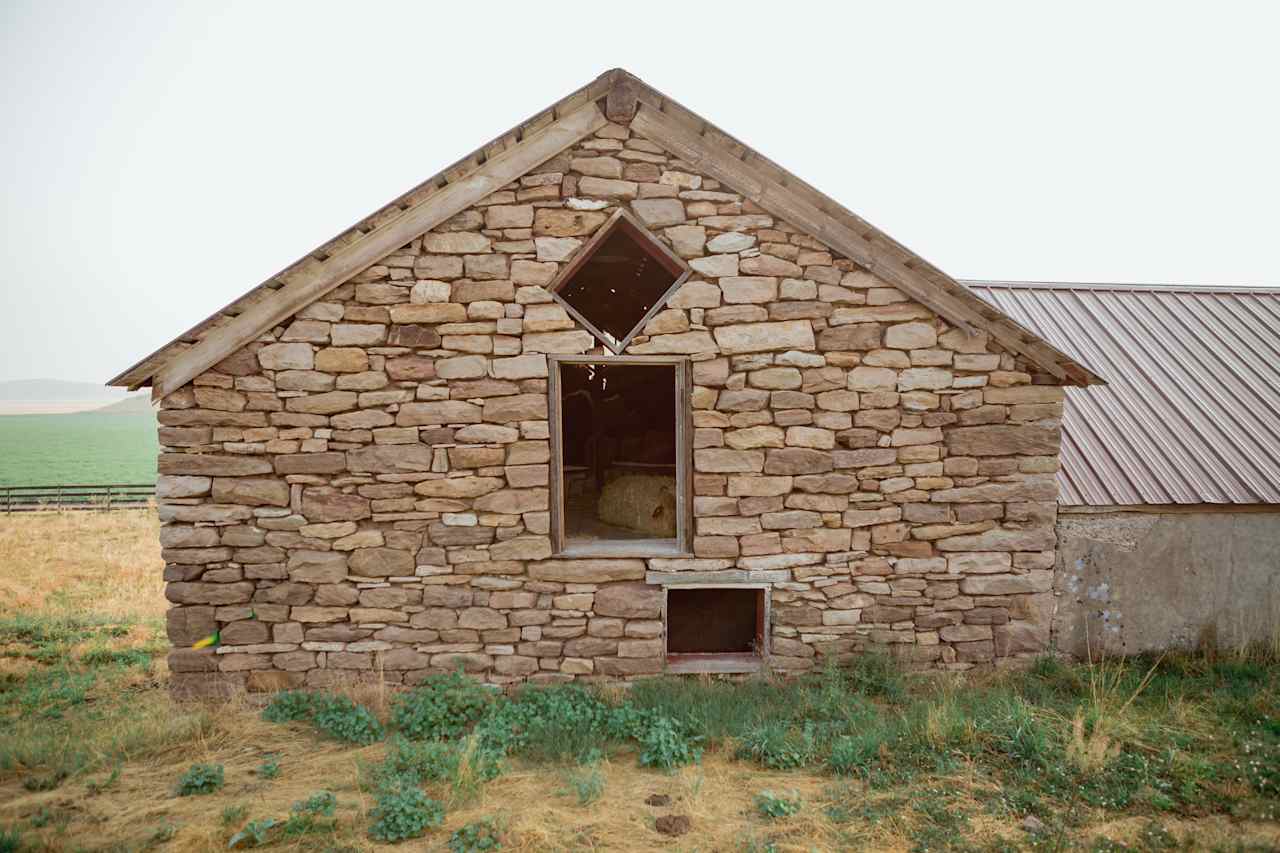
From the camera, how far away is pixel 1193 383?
318 inches

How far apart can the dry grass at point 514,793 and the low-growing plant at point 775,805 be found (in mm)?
38

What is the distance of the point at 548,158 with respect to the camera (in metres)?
5.88

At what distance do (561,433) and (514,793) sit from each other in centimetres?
281

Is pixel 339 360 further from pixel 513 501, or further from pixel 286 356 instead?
pixel 513 501

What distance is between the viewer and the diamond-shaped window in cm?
594

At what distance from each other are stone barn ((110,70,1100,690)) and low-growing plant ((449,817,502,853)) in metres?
1.96

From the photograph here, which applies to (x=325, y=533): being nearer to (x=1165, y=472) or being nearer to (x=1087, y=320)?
(x=1165, y=472)

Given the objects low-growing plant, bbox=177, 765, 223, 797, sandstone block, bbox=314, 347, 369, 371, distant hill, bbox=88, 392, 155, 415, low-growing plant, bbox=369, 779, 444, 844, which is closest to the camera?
low-growing plant, bbox=369, 779, 444, 844

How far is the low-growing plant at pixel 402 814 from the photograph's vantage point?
162 inches

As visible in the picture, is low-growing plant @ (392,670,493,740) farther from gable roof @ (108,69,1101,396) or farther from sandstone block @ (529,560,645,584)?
gable roof @ (108,69,1101,396)

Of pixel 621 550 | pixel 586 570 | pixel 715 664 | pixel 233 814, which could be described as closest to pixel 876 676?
pixel 715 664

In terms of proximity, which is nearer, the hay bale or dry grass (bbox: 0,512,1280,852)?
dry grass (bbox: 0,512,1280,852)

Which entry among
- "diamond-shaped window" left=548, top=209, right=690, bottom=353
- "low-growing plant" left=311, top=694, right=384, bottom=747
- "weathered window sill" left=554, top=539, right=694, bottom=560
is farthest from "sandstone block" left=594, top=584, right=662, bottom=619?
"diamond-shaped window" left=548, top=209, right=690, bottom=353

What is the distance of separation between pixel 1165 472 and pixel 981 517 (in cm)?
222
